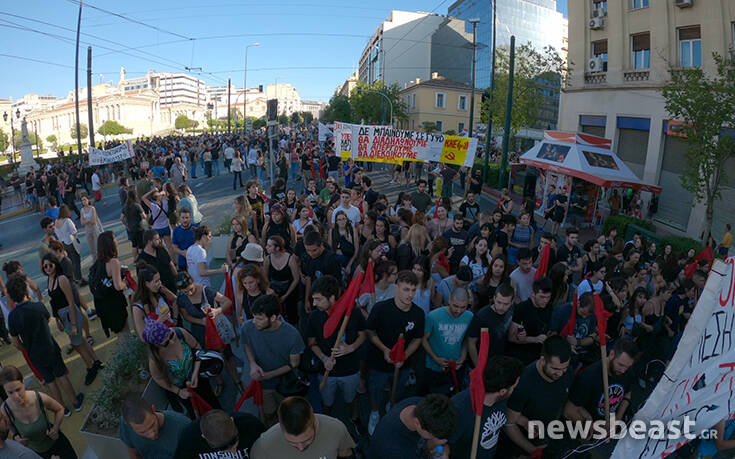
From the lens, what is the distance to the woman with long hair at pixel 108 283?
5.00m

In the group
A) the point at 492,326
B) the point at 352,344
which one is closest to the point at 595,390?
the point at 492,326

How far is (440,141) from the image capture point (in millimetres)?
12406

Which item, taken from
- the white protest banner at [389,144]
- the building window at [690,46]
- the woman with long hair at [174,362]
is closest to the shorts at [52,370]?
the woman with long hair at [174,362]

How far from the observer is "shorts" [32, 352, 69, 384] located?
434cm

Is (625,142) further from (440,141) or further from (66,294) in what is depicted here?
(66,294)

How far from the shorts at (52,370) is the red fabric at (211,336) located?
1.51 meters

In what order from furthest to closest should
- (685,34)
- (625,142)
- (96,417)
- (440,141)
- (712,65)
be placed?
(625,142)
(685,34)
(712,65)
(440,141)
(96,417)

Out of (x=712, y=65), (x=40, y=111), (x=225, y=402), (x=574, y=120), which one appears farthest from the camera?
(x=40, y=111)

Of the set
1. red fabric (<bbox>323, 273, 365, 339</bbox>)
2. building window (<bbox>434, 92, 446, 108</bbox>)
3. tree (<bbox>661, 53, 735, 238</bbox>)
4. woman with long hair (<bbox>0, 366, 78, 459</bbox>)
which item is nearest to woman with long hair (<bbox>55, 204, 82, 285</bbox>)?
woman with long hair (<bbox>0, 366, 78, 459</bbox>)

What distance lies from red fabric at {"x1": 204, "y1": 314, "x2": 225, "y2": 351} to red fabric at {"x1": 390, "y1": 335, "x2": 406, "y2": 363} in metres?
1.84

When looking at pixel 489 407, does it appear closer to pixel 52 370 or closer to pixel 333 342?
pixel 333 342

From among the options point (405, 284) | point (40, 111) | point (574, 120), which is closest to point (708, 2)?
point (574, 120)

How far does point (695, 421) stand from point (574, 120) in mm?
23026

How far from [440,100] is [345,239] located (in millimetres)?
47380
